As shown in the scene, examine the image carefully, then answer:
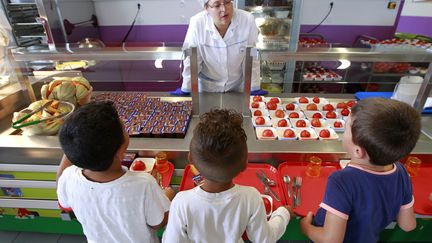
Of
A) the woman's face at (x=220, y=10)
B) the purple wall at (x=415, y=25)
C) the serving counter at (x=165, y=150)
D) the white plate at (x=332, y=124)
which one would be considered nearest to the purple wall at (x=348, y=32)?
the purple wall at (x=415, y=25)

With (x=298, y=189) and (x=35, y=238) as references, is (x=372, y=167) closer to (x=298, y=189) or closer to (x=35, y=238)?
(x=298, y=189)

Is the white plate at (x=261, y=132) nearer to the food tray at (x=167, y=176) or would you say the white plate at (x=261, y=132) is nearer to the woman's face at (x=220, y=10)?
the food tray at (x=167, y=176)

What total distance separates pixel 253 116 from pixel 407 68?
3.48 ft

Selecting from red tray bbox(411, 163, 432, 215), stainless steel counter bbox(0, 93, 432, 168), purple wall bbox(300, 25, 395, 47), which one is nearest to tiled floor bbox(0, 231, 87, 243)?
stainless steel counter bbox(0, 93, 432, 168)

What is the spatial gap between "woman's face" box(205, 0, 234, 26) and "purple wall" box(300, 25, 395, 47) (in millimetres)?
2460

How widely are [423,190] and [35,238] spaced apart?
2374 millimetres

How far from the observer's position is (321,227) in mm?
932

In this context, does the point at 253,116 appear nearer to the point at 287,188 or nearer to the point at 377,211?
the point at 287,188

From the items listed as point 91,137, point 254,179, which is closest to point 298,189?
point 254,179

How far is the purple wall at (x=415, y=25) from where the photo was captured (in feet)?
12.2

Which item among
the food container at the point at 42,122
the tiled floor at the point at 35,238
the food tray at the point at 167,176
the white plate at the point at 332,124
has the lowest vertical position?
the tiled floor at the point at 35,238

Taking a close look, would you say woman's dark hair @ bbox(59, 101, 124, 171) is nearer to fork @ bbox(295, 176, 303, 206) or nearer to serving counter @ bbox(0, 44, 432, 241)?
serving counter @ bbox(0, 44, 432, 241)

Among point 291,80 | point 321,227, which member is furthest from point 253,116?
point 321,227

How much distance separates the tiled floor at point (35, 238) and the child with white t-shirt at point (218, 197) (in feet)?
4.49
